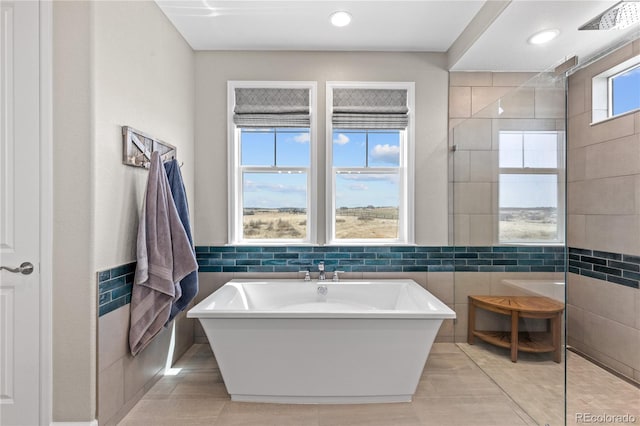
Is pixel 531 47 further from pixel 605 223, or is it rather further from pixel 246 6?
pixel 246 6

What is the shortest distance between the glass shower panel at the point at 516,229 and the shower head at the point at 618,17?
22.7 inches

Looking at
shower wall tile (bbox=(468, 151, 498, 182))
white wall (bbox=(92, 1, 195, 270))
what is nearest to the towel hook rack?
white wall (bbox=(92, 1, 195, 270))

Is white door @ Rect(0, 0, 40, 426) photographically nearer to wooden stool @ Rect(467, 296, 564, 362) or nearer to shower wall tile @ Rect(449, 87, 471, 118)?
wooden stool @ Rect(467, 296, 564, 362)

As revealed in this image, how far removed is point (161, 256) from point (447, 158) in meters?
2.37

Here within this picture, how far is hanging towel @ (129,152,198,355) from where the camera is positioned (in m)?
1.95

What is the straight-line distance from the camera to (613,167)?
74.2 inches

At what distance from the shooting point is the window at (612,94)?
73.7 inches

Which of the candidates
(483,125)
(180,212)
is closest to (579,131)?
(483,125)

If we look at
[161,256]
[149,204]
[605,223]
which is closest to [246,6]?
[149,204]

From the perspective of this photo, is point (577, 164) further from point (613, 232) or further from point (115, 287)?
point (115, 287)

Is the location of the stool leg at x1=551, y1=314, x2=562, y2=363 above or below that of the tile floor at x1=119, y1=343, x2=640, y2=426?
above

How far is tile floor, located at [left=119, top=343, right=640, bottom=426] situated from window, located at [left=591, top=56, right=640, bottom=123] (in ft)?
4.48

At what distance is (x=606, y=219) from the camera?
1919 mm

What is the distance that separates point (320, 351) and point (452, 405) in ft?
2.83
